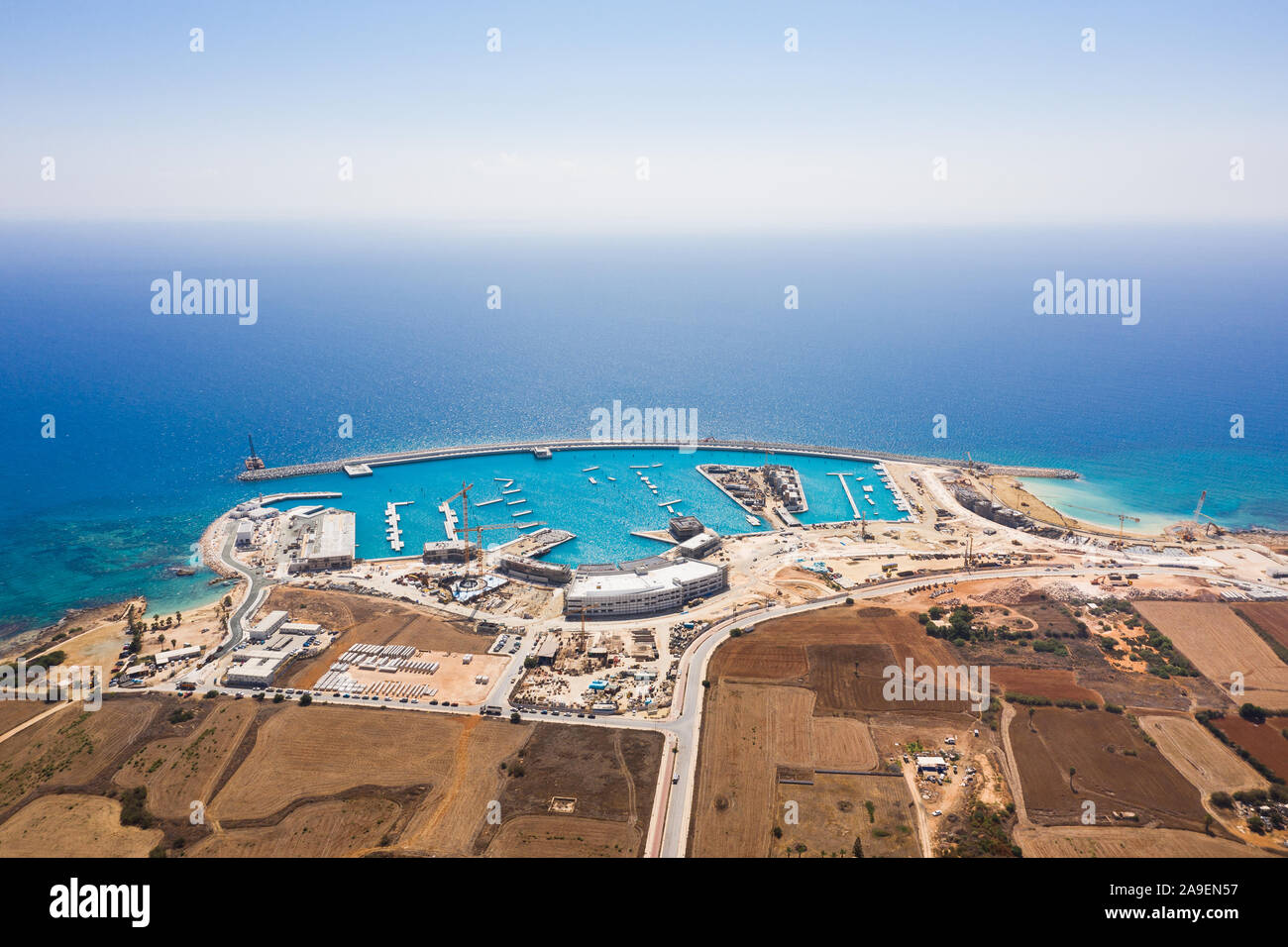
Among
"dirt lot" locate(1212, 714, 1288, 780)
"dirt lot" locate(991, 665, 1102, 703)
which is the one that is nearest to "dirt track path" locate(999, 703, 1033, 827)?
"dirt lot" locate(991, 665, 1102, 703)

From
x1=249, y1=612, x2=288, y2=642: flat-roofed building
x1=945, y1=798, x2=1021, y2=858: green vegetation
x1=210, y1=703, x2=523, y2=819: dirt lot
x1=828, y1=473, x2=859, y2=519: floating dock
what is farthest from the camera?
x1=828, y1=473, x2=859, y2=519: floating dock

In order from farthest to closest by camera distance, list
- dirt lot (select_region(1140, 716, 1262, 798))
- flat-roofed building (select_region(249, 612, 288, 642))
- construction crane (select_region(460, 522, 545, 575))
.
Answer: construction crane (select_region(460, 522, 545, 575)) < flat-roofed building (select_region(249, 612, 288, 642)) < dirt lot (select_region(1140, 716, 1262, 798))

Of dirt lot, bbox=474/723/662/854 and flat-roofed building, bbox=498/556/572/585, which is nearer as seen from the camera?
dirt lot, bbox=474/723/662/854

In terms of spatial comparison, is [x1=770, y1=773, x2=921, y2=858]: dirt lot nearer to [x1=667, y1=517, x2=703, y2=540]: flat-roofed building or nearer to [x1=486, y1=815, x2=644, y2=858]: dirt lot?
[x1=486, y1=815, x2=644, y2=858]: dirt lot

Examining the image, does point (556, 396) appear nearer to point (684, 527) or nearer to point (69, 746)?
point (684, 527)

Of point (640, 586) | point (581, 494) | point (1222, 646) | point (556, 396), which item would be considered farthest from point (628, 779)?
point (556, 396)

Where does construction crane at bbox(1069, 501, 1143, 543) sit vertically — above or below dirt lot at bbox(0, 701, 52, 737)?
above
